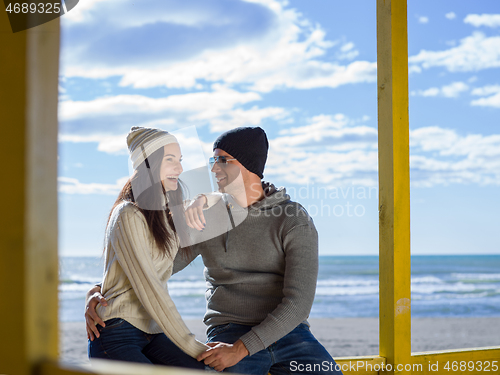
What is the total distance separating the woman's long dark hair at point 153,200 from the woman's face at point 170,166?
0.6 inches

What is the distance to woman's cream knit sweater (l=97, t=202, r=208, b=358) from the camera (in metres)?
1.42

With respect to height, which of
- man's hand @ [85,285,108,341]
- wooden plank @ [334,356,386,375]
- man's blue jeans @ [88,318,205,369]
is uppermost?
man's hand @ [85,285,108,341]

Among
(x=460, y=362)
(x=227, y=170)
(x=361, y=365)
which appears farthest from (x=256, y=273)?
(x=460, y=362)

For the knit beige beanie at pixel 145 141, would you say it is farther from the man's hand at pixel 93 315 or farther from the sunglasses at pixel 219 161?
the man's hand at pixel 93 315

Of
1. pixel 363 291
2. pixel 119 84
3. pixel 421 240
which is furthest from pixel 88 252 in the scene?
pixel 421 240

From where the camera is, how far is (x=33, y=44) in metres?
0.58

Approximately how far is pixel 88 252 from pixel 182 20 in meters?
9.21

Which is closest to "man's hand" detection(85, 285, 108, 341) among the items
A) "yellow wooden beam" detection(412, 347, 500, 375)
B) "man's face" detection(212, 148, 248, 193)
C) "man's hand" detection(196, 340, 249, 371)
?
"man's hand" detection(196, 340, 249, 371)

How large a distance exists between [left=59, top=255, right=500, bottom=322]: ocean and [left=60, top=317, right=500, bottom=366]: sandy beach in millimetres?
1186

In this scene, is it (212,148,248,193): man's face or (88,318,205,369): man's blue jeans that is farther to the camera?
(212,148,248,193): man's face

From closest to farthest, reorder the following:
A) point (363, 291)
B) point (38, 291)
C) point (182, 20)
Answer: point (38, 291) < point (363, 291) < point (182, 20)

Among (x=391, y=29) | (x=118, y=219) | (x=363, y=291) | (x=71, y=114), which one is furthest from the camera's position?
(x=71, y=114)

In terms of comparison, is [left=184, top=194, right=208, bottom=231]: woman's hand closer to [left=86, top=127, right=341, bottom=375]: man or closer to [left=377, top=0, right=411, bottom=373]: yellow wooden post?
[left=86, top=127, right=341, bottom=375]: man

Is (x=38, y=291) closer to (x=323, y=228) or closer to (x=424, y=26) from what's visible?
(x=323, y=228)
